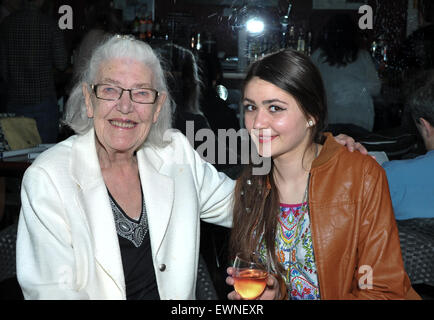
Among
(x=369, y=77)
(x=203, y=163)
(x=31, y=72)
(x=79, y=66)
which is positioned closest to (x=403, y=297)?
(x=203, y=163)

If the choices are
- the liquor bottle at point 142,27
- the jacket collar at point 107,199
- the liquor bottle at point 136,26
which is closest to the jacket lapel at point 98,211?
the jacket collar at point 107,199

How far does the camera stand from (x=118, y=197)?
1915mm

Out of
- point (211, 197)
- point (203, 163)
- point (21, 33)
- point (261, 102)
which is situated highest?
point (21, 33)

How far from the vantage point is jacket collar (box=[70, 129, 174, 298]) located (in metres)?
1.73

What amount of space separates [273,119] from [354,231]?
0.52 metres

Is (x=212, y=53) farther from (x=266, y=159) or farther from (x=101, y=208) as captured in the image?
(x=101, y=208)

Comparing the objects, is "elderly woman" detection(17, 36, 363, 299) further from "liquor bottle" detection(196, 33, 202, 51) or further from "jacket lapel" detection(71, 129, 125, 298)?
"liquor bottle" detection(196, 33, 202, 51)

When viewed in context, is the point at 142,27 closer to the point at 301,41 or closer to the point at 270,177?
the point at 301,41

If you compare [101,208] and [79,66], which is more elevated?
[79,66]

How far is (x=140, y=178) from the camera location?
6.63ft

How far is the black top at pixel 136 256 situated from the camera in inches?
72.4

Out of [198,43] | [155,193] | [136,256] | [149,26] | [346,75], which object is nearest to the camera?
[136,256]

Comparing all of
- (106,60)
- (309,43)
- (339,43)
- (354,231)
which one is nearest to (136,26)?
(309,43)
